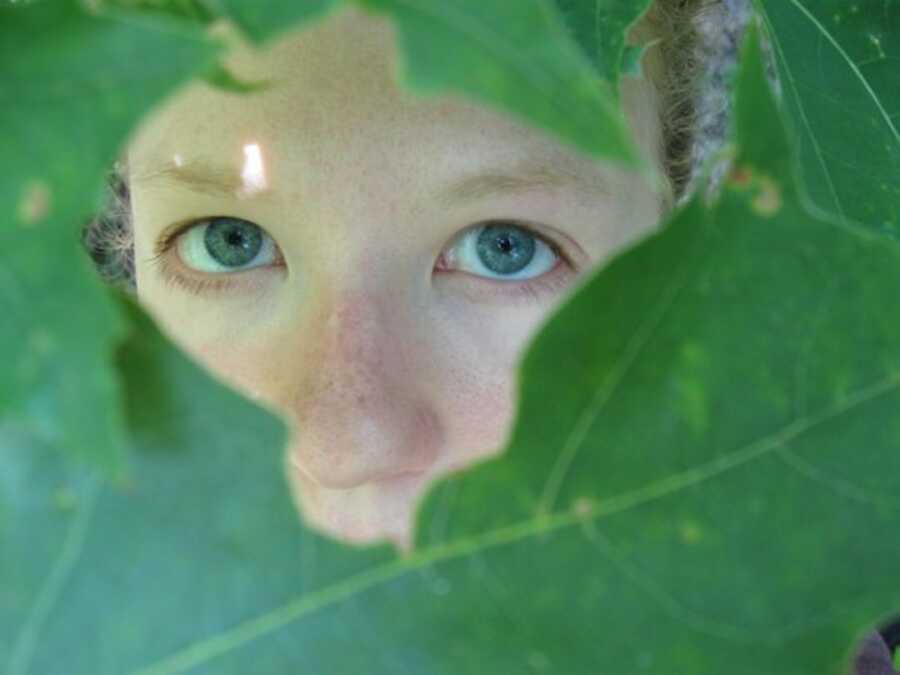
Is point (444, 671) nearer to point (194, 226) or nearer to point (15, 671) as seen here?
point (15, 671)

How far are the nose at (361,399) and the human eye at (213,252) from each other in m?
0.20

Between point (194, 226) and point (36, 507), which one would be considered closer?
point (36, 507)

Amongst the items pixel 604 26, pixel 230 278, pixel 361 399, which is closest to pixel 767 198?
pixel 604 26

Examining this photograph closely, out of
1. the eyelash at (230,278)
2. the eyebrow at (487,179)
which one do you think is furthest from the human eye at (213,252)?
the eyebrow at (487,179)

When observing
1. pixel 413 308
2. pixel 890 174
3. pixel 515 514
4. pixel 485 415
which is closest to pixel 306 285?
pixel 413 308

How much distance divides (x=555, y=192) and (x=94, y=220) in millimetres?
833

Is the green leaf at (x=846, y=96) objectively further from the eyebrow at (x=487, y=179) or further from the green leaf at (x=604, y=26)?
the green leaf at (x=604, y=26)

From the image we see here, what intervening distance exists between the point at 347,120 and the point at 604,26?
1.01 ft

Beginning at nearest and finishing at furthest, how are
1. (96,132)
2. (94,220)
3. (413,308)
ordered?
(96,132)
(413,308)
(94,220)

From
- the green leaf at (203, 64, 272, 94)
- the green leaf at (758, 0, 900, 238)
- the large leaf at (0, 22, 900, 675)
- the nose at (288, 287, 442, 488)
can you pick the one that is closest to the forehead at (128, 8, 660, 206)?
the nose at (288, 287, 442, 488)

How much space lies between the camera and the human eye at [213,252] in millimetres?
1380

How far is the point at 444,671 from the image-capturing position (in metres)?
0.55

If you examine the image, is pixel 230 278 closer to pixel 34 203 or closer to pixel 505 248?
pixel 505 248

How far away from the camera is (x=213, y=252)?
55.8 inches
